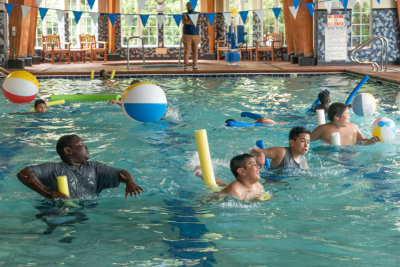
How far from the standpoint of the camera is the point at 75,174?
427cm

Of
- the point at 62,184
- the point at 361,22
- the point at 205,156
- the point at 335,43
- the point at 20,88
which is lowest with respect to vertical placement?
the point at 62,184

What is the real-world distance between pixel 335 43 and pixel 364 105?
10.8 metres

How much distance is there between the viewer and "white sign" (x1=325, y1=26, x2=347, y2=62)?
712 inches

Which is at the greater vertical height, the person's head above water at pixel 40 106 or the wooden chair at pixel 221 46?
the wooden chair at pixel 221 46

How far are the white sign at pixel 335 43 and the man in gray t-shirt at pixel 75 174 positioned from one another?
14.9 meters

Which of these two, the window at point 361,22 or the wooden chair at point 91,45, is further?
the wooden chair at point 91,45

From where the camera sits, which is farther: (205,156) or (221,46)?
(221,46)

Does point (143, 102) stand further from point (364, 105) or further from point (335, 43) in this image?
point (335, 43)

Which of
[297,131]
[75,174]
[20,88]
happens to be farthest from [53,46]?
[75,174]

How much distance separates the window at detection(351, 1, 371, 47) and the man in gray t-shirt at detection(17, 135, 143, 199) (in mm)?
15609

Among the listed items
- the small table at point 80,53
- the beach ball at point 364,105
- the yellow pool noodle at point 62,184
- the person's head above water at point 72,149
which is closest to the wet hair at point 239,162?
the person's head above water at point 72,149

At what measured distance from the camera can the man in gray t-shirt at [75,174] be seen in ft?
13.2

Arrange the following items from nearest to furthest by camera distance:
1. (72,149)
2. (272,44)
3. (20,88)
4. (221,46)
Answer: (72,149) < (20,88) < (272,44) < (221,46)

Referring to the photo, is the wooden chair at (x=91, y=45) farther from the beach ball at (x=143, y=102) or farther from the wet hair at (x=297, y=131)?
the wet hair at (x=297, y=131)
